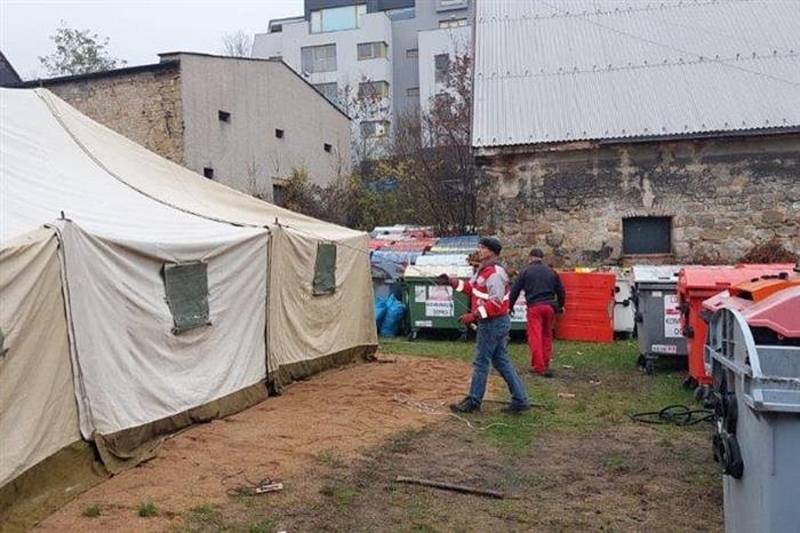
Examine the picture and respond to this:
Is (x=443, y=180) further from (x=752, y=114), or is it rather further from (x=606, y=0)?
(x=752, y=114)

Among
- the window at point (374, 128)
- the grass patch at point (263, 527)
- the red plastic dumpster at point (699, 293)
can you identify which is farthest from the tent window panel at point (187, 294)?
the window at point (374, 128)

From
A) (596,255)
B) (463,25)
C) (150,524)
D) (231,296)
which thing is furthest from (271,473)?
(463,25)

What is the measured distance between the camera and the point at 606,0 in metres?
18.3

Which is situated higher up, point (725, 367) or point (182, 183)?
point (182, 183)

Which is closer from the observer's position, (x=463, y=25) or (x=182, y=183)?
(x=182, y=183)

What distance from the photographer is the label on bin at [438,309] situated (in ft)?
45.8

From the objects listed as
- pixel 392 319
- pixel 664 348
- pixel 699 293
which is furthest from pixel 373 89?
pixel 699 293

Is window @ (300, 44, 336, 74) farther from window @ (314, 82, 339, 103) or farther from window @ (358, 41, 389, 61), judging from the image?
window @ (358, 41, 389, 61)

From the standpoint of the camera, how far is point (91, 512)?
199 inches

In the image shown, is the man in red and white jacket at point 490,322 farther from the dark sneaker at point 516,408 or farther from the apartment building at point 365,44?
the apartment building at point 365,44

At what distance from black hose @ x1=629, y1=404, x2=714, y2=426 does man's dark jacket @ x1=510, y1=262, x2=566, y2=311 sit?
2660 mm

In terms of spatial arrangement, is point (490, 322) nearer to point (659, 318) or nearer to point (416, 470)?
point (416, 470)

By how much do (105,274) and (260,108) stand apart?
1838 cm

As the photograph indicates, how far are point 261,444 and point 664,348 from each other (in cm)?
581
